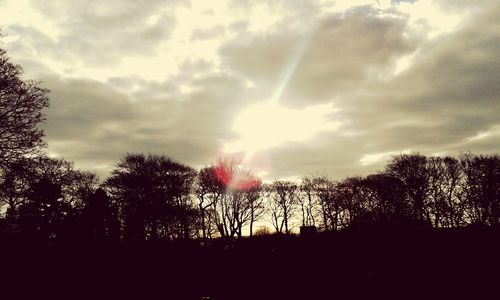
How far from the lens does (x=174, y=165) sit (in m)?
40.7

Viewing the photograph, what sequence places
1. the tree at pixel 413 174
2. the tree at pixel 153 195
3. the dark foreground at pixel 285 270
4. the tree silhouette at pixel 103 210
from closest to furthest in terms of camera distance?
the dark foreground at pixel 285 270 < the tree silhouette at pixel 103 210 < the tree at pixel 153 195 < the tree at pixel 413 174

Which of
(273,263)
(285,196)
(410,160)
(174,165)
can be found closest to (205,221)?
(174,165)

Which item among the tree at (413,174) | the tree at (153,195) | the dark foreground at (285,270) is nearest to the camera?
the dark foreground at (285,270)

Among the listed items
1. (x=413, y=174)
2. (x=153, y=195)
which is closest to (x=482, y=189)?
(x=413, y=174)

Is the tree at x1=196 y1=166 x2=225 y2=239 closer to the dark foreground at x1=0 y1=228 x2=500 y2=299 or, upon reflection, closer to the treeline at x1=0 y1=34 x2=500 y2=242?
the treeline at x1=0 y1=34 x2=500 y2=242

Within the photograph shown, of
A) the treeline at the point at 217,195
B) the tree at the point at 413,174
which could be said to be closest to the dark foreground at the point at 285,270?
the treeline at the point at 217,195

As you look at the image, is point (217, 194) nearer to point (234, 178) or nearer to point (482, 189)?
point (234, 178)

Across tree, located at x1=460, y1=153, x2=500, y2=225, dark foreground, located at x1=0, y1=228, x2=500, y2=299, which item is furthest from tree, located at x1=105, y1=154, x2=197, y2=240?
tree, located at x1=460, y1=153, x2=500, y2=225

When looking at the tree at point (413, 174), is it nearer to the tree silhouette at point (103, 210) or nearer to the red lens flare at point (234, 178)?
the red lens flare at point (234, 178)

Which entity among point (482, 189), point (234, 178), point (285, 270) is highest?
point (234, 178)

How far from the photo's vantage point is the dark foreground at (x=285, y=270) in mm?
14203

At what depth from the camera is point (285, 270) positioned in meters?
20.9

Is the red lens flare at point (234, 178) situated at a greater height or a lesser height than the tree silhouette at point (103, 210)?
greater

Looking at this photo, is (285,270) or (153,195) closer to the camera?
(285,270)
